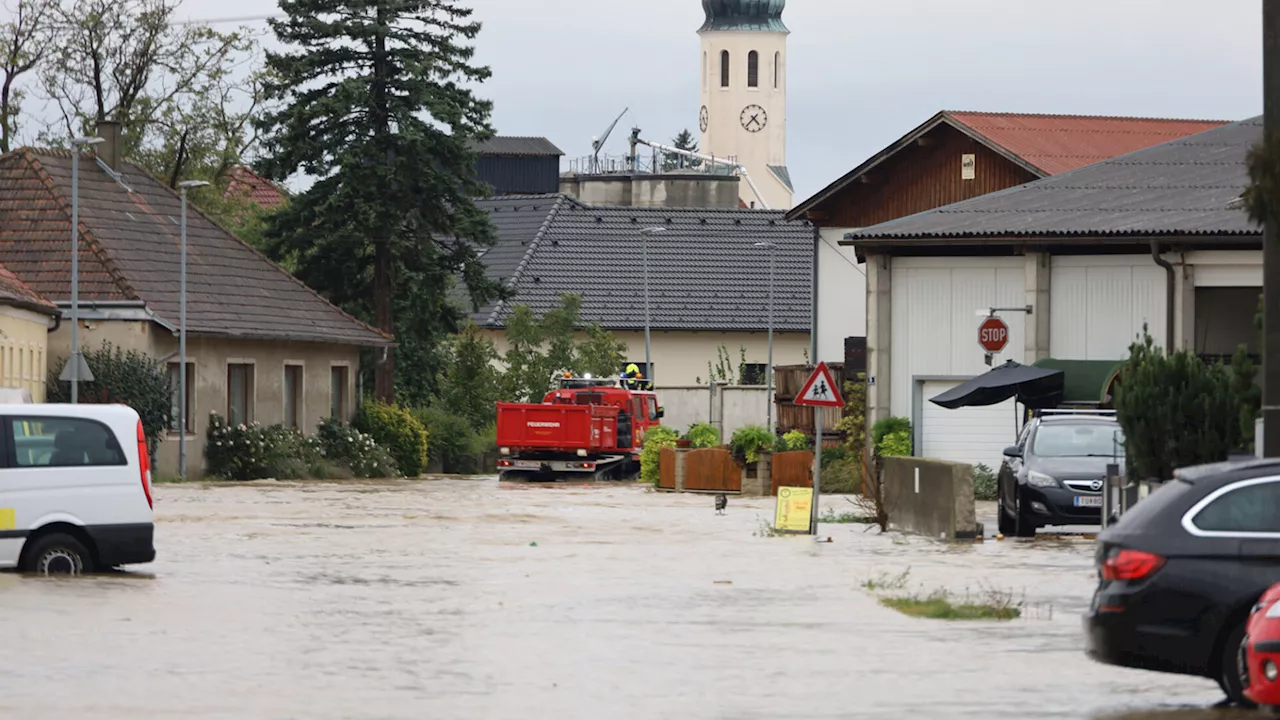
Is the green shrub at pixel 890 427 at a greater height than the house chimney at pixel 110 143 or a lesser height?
lesser

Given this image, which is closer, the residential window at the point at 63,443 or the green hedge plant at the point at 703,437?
the residential window at the point at 63,443

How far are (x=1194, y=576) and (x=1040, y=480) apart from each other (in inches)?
629

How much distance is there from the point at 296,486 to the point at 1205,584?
117ft

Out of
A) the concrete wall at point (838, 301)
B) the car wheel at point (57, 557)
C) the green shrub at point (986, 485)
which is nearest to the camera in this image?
the car wheel at point (57, 557)

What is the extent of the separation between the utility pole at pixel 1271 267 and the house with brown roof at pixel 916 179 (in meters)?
37.2

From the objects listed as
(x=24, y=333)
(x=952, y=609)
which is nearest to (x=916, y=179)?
(x=24, y=333)

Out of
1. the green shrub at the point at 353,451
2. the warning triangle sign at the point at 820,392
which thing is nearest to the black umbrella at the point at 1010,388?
the warning triangle sign at the point at 820,392

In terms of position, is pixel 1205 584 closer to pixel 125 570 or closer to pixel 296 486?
pixel 125 570

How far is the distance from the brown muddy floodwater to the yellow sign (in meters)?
0.82

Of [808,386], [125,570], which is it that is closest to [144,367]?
[808,386]

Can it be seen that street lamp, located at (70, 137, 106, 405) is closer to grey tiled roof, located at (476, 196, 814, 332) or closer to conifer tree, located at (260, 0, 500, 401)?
conifer tree, located at (260, 0, 500, 401)

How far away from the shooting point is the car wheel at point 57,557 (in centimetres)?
2058

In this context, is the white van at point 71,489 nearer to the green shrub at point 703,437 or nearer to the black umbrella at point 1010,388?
the black umbrella at point 1010,388

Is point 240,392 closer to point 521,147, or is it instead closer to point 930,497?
point 930,497
